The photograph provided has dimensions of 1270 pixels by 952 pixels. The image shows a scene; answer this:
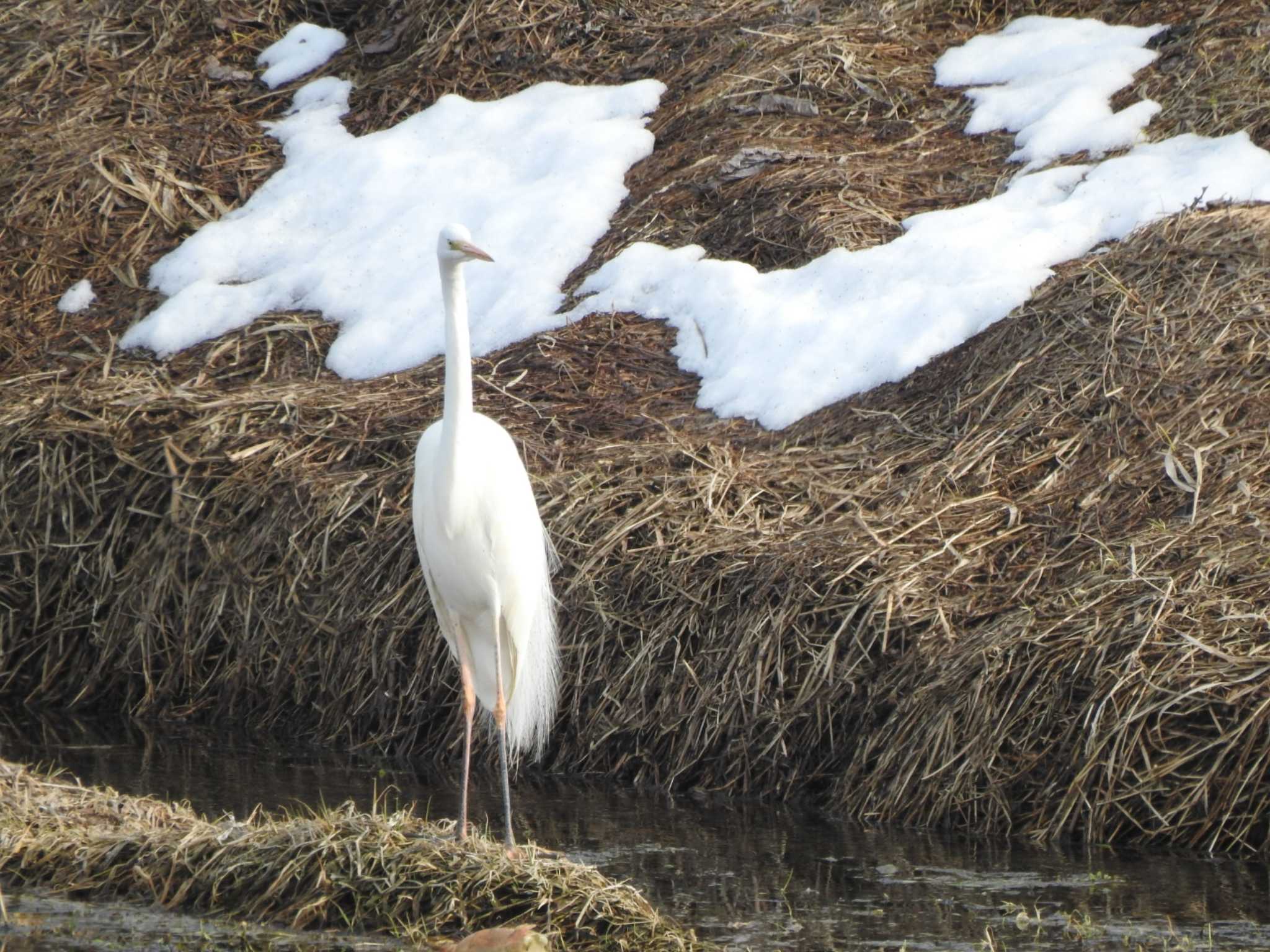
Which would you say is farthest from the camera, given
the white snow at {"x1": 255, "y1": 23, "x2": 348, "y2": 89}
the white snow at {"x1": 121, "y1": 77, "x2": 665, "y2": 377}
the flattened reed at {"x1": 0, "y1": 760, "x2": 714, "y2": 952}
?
the white snow at {"x1": 255, "y1": 23, "x2": 348, "y2": 89}

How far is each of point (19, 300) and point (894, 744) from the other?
616 centimetres

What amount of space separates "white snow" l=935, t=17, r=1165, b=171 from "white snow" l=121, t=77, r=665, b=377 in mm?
1860

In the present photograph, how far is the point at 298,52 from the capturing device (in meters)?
11.3

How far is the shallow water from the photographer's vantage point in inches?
181

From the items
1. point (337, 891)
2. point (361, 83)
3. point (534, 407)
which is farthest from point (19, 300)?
point (337, 891)

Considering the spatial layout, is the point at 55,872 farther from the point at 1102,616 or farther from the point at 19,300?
the point at 19,300

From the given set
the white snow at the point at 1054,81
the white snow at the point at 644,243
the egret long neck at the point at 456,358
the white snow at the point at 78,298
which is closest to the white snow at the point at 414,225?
the white snow at the point at 644,243

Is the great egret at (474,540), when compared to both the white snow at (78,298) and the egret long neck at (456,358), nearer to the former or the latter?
the egret long neck at (456,358)

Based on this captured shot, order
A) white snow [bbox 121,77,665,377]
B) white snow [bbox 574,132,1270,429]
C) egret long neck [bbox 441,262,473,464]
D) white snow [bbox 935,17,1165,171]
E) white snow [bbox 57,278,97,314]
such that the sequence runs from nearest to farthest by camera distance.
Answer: egret long neck [bbox 441,262,473,464]
white snow [bbox 574,132,1270,429]
white snow [bbox 935,17,1165,171]
white snow [bbox 121,77,665,377]
white snow [bbox 57,278,97,314]

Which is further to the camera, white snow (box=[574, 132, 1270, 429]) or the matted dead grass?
white snow (box=[574, 132, 1270, 429])

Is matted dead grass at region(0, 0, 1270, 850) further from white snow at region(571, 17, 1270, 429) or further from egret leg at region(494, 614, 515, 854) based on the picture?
egret leg at region(494, 614, 515, 854)

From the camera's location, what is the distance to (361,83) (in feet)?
35.6

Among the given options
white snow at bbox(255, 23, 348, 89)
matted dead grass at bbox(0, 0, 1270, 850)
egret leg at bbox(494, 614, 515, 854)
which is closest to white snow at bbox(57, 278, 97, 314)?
matted dead grass at bbox(0, 0, 1270, 850)

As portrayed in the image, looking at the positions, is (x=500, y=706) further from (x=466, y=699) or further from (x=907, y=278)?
(x=907, y=278)
